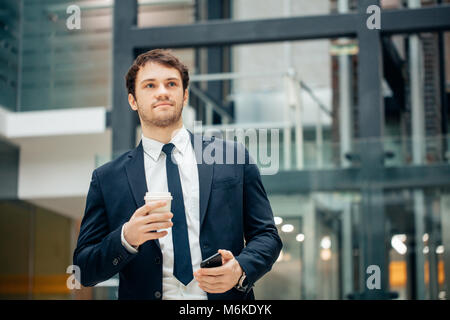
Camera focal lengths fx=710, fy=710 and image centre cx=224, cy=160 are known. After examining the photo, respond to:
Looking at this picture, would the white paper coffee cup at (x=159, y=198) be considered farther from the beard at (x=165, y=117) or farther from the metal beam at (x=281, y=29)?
the metal beam at (x=281, y=29)

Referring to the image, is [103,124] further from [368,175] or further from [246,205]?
[246,205]

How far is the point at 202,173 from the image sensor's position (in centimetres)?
231

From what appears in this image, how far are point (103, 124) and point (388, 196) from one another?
155 inches

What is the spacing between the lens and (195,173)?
2.34 m

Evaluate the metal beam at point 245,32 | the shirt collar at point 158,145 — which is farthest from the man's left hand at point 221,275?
the metal beam at point 245,32

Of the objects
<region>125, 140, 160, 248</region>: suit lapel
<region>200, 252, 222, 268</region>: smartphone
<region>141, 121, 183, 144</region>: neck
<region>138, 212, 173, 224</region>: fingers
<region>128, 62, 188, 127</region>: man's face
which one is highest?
<region>128, 62, 188, 127</region>: man's face

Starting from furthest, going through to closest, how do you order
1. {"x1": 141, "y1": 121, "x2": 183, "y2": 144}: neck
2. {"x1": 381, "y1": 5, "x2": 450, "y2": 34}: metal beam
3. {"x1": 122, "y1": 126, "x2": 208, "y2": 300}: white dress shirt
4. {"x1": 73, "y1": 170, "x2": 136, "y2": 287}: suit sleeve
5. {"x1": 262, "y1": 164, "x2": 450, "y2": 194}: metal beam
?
{"x1": 262, "y1": 164, "x2": 450, "y2": 194}: metal beam → {"x1": 381, "y1": 5, "x2": 450, "y2": 34}: metal beam → {"x1": 141, "y1": 121, "x2": 183, "y2": 144}: neck → {"x1": 122, "y1": 126, "x2": 208, "y2": 300}: white dress shirt → {"x1": 73, "y1": 170, "x2": 136, "y2": 287}: suit sleeve

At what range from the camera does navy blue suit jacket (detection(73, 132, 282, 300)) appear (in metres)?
2.21

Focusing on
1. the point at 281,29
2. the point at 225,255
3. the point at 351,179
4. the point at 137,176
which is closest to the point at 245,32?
the point at 281,29

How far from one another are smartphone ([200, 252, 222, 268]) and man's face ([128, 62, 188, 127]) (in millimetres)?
512

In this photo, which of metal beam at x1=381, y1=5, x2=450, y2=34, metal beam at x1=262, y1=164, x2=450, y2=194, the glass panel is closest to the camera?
metal beam at x1=381, y1=5, x2=450, y2=34

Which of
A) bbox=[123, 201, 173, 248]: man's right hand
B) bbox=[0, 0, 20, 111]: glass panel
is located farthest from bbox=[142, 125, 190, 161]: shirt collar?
bbox=[0, 0, 20, 111]: glass panel

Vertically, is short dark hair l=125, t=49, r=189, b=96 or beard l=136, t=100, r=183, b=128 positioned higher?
short dark hair l=125, t=49, r=189, b=96

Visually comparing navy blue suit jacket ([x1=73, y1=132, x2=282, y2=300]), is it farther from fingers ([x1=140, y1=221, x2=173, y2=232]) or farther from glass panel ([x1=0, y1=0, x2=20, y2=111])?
glass panel ([x1=0, y1=0, x2=20, y2=111])
